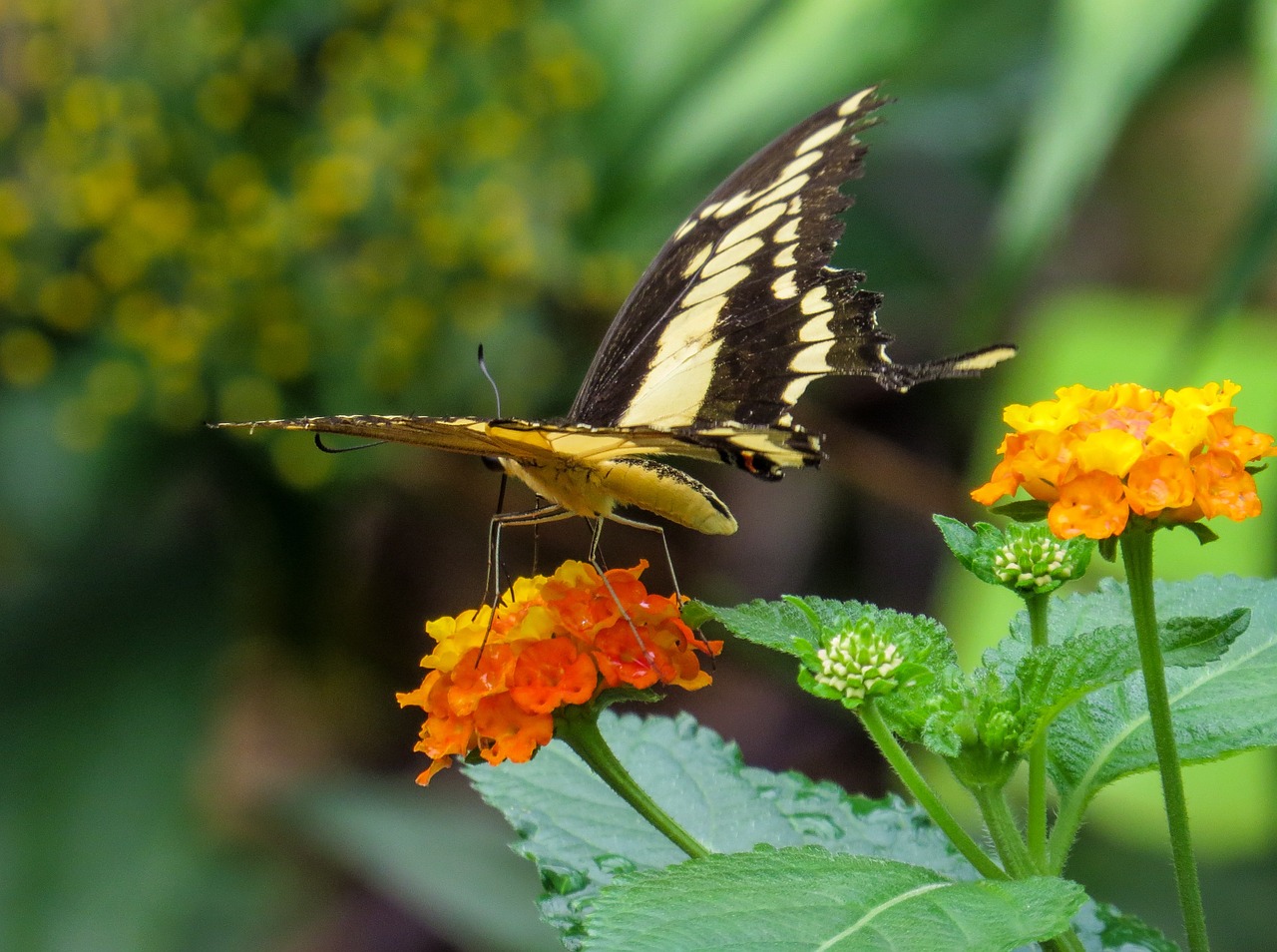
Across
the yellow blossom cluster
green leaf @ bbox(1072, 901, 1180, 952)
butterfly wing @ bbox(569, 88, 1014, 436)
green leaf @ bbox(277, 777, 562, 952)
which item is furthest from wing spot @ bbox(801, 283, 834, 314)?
green leaf @ bbox(277, 777, 562, 952)

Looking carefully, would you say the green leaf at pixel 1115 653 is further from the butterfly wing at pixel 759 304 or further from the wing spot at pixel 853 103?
the wing spot at pixel 853 103

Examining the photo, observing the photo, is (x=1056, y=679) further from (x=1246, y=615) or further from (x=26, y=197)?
(x=26, y=197)

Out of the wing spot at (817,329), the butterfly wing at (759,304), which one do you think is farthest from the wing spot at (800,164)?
the wing spot at (817,329)

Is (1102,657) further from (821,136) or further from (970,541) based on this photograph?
(821,136)

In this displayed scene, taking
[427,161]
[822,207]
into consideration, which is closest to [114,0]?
[427,161]

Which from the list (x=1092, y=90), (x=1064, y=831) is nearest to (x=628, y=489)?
(x=1064, y=831)
